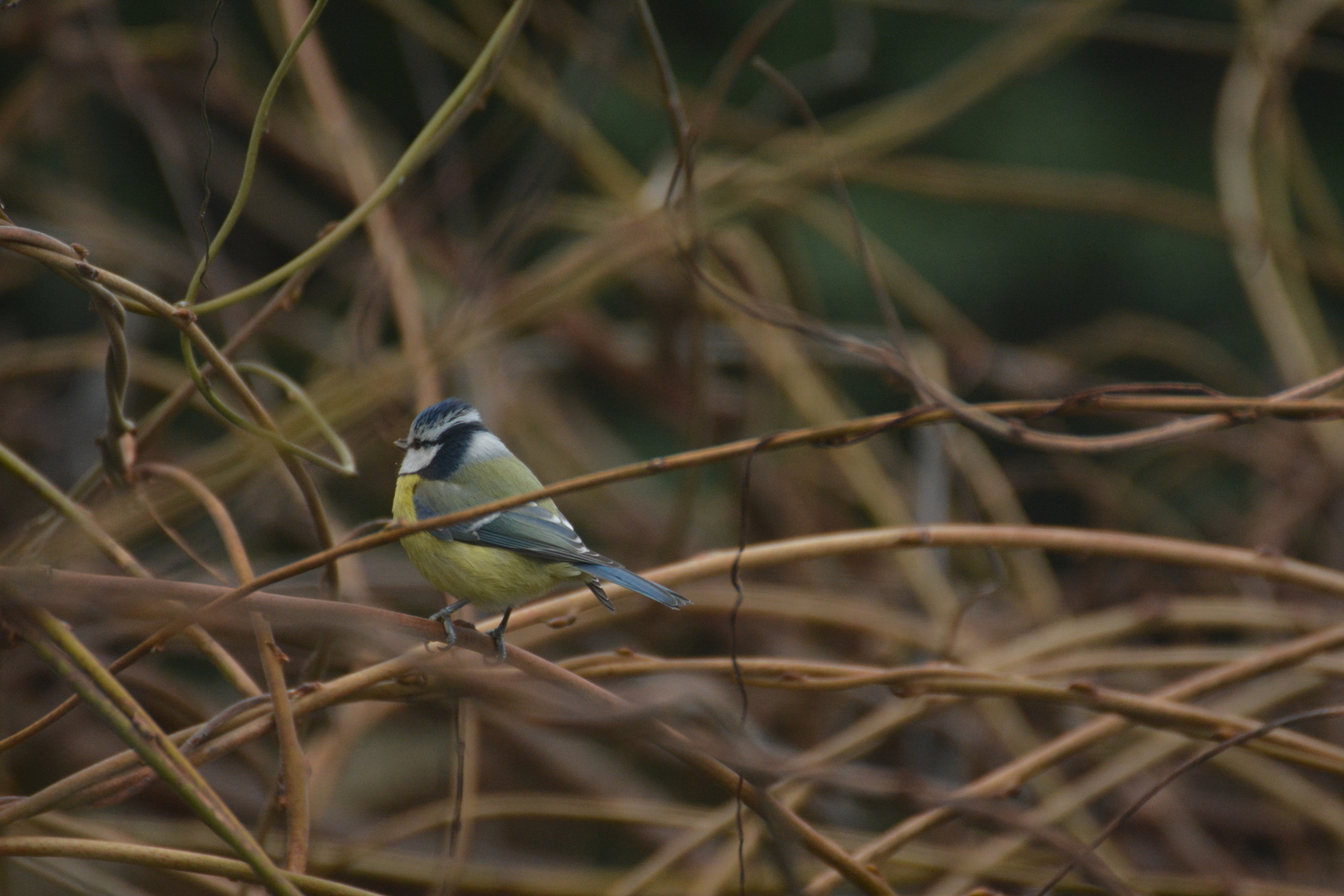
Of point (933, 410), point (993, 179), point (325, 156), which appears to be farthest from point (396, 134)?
point (933, 410)

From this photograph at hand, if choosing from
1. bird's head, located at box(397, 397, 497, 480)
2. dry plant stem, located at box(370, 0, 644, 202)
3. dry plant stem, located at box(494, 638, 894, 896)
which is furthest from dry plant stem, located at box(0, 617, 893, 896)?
dry plant stem, located at box(370, 0, 644, 202)

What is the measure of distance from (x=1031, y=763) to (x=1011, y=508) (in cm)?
141

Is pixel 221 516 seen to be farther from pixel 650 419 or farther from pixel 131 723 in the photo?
pixel 650 419

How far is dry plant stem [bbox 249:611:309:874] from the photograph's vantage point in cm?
88

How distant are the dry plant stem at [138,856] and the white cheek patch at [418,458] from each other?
71cm

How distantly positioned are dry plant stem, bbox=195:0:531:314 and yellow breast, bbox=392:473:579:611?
0.35m

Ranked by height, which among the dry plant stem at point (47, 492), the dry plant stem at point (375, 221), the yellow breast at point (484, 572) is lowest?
the dry plant stem at point (47, 492)

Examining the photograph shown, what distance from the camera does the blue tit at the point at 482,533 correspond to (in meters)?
1.24

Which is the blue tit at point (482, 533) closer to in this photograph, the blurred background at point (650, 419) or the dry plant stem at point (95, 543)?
the blurred background at point (650, 419)

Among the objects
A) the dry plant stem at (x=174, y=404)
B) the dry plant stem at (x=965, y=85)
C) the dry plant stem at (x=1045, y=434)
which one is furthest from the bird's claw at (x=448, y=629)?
the dry plant stem at (x=965, y=85)

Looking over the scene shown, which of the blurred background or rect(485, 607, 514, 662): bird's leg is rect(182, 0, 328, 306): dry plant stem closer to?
the blurred background

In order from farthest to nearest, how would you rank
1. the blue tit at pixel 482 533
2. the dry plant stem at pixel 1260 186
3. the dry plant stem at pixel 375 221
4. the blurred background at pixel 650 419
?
the dry plant stem at pixel 1260 186 < the dry plant stem at pixel 375 221 < the blurred background at pixel 650 419 < the blue tit at pixel 482 533

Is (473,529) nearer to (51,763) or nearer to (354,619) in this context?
(354,619)

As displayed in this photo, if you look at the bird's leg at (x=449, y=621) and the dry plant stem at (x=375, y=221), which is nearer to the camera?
the bird's leg at (x=449, y=621)
